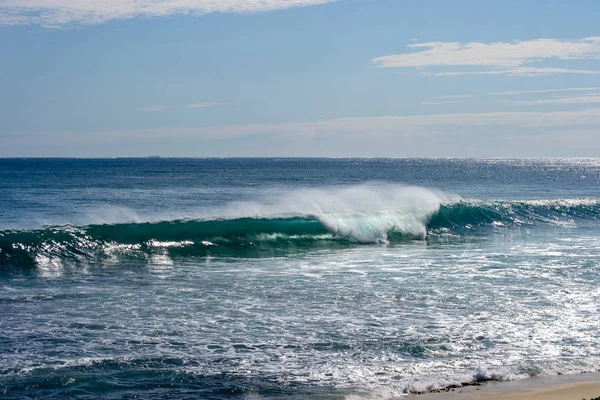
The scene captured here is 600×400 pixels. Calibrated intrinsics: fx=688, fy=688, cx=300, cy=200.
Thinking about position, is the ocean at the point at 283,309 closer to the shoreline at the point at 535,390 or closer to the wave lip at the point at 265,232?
the wave lip at the point at 265,232

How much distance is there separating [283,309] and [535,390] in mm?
5150

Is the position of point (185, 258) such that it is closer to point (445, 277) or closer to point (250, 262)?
point (250, 262)

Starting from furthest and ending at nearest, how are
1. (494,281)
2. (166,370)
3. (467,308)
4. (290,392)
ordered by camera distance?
(494,281) → (467,308) → (166,370) → (290,392)

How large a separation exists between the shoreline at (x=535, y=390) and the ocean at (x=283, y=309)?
0.21 metres

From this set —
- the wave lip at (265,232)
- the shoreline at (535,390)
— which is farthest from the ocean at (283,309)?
the shoreline at (535,390)

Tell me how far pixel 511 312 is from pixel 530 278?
12.9 feet

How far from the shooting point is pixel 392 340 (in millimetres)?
10531

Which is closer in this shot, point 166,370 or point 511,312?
point 166,370

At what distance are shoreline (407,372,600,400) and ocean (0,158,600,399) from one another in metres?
0.21

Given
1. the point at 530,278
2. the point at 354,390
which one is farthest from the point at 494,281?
the point at 354,390

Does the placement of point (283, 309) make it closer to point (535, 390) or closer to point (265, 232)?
point (535, 390)

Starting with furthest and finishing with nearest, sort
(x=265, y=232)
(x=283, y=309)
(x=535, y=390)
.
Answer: (x=265, y=232), (x=283, y=309), (x=535, y=390)

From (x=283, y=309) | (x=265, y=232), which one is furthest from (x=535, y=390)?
(x=265, y=232)

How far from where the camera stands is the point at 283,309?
12.6 m
